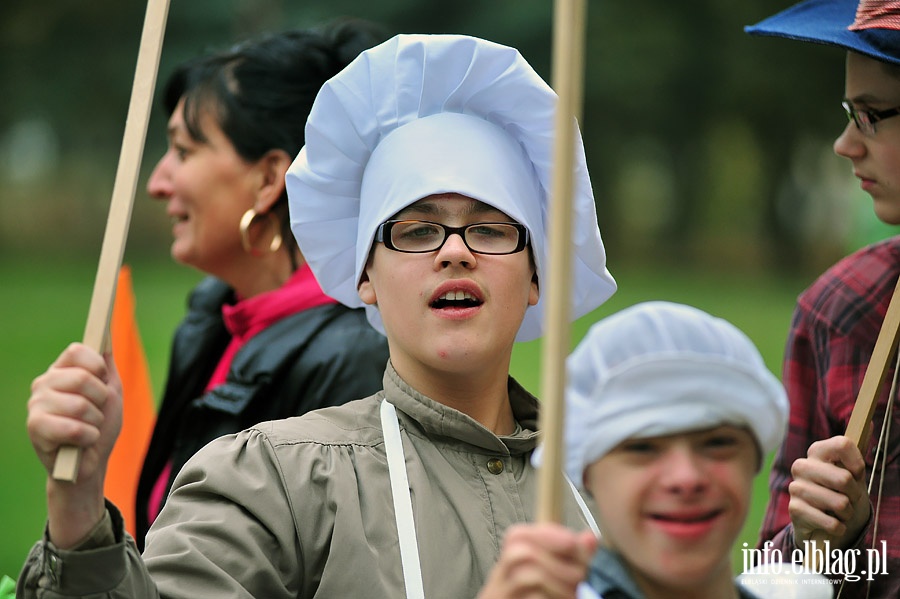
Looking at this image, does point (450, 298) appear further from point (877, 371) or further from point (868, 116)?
point (868, 116)

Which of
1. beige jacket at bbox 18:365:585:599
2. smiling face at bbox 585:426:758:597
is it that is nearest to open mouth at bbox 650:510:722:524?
smiling face at bbox 585:426:758:597

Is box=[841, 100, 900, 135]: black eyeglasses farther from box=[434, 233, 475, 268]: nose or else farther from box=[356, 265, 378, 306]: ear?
box=[356, 265, 378, 306]: ear

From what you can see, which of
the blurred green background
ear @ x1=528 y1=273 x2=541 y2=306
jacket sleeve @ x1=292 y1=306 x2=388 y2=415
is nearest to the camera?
ear @ x1=528 y1=273 x2=541 y2=306

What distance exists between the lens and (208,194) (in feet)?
15.6

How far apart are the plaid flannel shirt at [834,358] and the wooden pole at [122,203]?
1875 mm

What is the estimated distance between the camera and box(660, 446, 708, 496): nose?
2.16 meters

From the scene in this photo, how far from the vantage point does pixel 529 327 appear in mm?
3566

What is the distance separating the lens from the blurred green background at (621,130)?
23.9 meters

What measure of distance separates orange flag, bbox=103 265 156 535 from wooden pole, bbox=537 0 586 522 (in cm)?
334

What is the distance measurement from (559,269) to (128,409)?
364cm

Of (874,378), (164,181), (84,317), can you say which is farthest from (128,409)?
(84,317)

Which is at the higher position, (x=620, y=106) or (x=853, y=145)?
(x=620, y=106)

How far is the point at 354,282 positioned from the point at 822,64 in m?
21.6

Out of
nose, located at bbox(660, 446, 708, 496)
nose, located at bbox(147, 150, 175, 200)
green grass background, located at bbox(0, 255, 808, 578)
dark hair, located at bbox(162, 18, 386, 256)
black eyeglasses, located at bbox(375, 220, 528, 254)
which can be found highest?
dark hair, located at bbox(162, 18, 386, 256)
